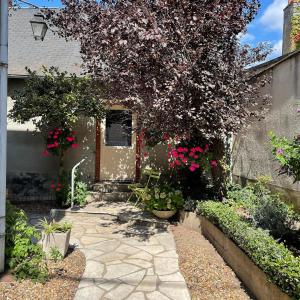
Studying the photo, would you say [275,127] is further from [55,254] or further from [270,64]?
[55,254]

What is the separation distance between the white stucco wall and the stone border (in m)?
1.71

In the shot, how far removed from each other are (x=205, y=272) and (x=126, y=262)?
1.16m

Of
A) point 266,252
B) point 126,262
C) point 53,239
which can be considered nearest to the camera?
point 266,252

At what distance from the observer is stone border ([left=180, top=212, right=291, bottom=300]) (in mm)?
3496

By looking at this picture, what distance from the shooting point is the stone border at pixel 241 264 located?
11.5 feet

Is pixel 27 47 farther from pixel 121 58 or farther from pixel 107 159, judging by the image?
pixel 121 58

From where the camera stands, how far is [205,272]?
461 cm

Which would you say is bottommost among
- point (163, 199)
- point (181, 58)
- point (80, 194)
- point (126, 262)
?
point (126, 262)

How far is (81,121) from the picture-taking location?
9.06 metres

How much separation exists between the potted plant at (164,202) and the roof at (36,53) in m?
4.15

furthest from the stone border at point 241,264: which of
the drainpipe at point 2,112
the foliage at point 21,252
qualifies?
the drainpipe at point 2,112

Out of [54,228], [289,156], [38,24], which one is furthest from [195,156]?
[38,24]

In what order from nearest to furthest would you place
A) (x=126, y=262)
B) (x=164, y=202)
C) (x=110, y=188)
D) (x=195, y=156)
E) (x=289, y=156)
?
(x=289, y=156), (x=126, y=262), (x=195, y=156), (x=164, y=202), (x=110, y=188)

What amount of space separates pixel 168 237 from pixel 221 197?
5.01ft
